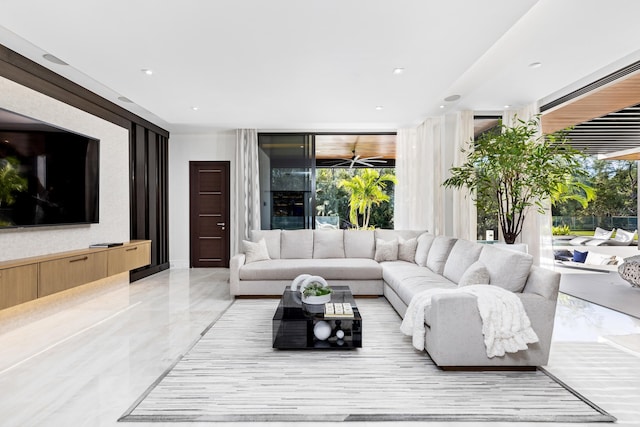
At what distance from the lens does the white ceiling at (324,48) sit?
2676 millimetres

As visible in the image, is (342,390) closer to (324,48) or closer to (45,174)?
(324,48)

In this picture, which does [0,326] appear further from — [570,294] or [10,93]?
[570,294]

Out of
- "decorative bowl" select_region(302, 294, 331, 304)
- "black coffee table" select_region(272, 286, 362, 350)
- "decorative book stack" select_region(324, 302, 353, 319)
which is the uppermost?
"decorative bowl" select_region(302, 294, 331, 304)

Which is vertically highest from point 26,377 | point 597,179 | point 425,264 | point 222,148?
point 222,148

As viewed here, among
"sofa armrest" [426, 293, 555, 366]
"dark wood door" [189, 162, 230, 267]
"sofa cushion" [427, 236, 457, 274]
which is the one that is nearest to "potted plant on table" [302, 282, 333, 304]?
"sofa armrest" [426, 293, 555, 366]

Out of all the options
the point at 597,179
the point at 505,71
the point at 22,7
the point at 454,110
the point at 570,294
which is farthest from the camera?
the point at 597,179

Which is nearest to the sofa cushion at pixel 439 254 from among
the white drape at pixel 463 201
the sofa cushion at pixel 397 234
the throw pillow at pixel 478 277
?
the sofa cushion at pixel 397 234

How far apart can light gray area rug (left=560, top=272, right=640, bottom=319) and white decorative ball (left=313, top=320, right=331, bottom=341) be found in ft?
10.6

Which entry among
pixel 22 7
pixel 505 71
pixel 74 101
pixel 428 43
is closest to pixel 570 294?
pixel 505 71

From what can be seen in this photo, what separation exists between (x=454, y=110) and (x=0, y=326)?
6.06m

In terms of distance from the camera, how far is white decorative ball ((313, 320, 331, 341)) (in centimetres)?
288

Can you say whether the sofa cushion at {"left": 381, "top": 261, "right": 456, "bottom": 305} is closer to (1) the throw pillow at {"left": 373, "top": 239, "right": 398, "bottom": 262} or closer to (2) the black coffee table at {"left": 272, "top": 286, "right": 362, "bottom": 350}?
(1) the throw pillow at {"left": 373, "top": 239, "right": 398, "bottom": 262}

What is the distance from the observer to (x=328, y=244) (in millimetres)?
5414

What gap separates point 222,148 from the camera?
706 centimetres
